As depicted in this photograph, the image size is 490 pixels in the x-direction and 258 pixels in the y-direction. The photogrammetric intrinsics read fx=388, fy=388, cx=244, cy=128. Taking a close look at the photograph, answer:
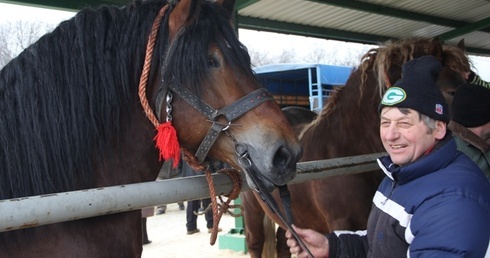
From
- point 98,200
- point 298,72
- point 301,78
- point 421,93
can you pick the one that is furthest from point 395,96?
point 301,78

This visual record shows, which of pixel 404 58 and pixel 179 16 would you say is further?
pixel 404 58

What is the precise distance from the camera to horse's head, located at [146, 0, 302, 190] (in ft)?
4.86

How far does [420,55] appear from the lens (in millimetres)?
2717

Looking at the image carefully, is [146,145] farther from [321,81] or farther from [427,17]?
[321,81]

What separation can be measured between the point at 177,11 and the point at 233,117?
1.60 feet

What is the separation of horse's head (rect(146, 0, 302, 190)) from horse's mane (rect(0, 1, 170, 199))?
16 cm

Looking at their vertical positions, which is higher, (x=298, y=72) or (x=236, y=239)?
(x=298, y=72)

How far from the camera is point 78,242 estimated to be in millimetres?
1398

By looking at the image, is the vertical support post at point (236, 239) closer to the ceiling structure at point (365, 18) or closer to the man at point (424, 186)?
the ceiling structure at point (365, 18)

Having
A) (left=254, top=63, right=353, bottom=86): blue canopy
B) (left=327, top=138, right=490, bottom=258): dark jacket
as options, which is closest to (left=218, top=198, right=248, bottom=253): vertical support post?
(left=327, top=138, right=490, bottom=258): dark jacket

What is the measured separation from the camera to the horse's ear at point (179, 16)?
1.53m

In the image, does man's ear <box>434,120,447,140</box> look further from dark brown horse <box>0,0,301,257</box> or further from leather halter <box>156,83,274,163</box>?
leather halter <box>156,83,274,163</box>

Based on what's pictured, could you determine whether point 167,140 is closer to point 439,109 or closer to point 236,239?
point 439,109

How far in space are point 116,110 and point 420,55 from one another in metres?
2.15
